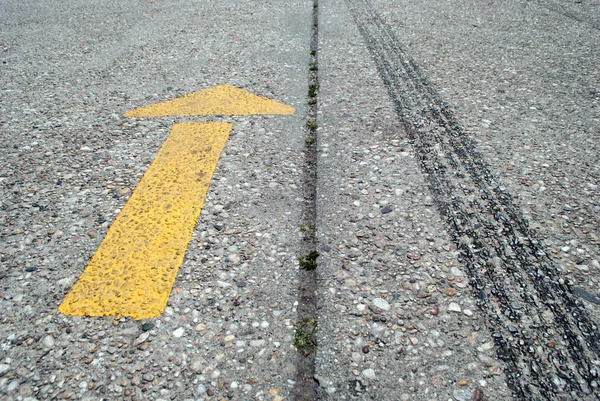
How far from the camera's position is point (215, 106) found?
359 centimetres

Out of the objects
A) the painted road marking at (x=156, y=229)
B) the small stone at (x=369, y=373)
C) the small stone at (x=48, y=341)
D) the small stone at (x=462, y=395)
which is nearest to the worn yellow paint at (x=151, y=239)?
the painted road marking at (x=156, y=229)

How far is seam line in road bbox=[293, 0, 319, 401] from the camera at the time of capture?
1617 mm

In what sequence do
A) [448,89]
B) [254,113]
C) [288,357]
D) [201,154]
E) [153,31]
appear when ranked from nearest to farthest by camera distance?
[288,357], [201,154], [254,113], [448,89], [153,31]

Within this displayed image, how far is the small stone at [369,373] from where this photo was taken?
1.61m

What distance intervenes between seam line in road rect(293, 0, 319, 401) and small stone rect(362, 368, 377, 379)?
0.59ft

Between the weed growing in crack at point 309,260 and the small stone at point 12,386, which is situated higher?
the weed growing in crack at point 309,260

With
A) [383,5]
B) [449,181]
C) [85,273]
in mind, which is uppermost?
[383,5]

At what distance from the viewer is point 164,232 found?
2.32 meters

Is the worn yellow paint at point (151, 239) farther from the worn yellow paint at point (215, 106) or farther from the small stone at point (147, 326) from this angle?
the worn yellow paint at point (215, 106)

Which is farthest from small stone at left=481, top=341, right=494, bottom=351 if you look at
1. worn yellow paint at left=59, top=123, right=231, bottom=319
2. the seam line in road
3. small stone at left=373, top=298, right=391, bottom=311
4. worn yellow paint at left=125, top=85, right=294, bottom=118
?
worn yellow paint at left=125, top=85, right=294, bottom=118

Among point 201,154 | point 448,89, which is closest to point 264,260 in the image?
point 201,154

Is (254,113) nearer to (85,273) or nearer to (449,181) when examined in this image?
(449,181)

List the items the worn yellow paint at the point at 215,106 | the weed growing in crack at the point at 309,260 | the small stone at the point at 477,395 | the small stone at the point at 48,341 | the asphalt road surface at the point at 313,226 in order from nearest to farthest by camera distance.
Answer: the small stone at the point at 477,395, the asphalt road surface at the point at 313,226, the small stone at the point at 48,341, the weed growing in crack at the point at 309,260, the worn yellow paint at the point at 215,106

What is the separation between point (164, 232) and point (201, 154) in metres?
0.80
